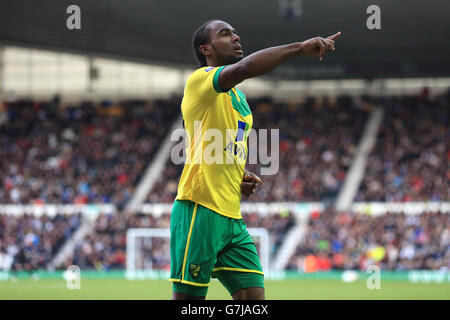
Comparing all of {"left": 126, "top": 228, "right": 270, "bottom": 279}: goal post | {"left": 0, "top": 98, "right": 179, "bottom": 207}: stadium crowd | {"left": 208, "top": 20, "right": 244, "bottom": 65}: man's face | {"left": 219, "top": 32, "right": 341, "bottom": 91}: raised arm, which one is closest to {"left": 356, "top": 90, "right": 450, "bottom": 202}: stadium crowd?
{"left": 126, "top": 228, "right": 270, "bottom": 279}: goal post

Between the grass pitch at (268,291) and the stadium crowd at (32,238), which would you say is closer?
the grass pitch at (268,291)

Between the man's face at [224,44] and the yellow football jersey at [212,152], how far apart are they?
9.7 inches

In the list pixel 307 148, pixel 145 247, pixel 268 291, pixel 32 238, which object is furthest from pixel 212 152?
pixel 307 148

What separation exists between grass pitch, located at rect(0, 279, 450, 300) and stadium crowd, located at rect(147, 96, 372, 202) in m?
6.91

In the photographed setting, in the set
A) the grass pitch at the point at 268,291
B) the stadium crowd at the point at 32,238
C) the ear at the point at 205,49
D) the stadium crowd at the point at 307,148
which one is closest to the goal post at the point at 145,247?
the stadium crowd at the point at 307,148

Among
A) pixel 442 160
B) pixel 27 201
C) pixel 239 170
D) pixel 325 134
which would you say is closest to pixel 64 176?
pixel 27 201

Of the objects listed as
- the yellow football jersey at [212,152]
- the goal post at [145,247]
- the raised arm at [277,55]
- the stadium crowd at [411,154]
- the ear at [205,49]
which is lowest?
the goal post at [145,247]

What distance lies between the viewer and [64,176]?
32.1m

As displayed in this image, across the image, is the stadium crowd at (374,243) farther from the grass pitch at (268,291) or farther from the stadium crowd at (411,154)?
the grass pitch at (268,291)

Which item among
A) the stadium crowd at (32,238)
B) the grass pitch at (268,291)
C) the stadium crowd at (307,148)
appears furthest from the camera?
the stadium crowd at (307,148)

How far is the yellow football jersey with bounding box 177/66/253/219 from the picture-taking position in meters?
4.61

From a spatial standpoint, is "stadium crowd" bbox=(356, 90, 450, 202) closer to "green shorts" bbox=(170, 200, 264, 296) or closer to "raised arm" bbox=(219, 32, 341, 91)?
"green shorts" bbox=(170, 200, 264, 296)

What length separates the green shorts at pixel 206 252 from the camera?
4594mm
